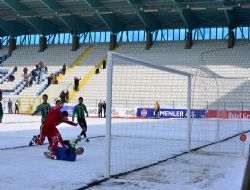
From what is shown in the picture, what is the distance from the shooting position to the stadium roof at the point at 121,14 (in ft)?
134

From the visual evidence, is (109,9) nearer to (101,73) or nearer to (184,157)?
(101,73)

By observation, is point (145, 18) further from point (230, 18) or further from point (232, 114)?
point (232, 114)

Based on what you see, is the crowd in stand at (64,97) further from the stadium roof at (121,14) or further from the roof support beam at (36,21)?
the roof support beam at (36,21)

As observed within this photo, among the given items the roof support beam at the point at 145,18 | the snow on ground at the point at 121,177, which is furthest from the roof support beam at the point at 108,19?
the snow on ground at the point at 121,177

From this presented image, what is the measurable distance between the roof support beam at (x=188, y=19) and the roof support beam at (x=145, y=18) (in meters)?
3.65

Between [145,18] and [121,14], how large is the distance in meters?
2.82

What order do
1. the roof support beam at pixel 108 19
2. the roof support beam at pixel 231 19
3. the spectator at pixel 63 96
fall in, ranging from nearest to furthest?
1. the spectator at pixel 63 96
2. the roof support beam at pixel 231 19
3. the roof support beam at pixel 108 19

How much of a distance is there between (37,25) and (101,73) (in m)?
11.5

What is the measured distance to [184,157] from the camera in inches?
448

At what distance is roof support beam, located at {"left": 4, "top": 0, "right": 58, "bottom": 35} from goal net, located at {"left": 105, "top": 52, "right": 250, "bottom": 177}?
15967 millimetres

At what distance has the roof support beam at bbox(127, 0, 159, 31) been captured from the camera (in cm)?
4133

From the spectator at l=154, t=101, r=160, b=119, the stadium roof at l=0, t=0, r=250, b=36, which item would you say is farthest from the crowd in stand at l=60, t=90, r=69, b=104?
the spectator at l=154, t=101, r=160, b=119

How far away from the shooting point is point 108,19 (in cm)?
4622

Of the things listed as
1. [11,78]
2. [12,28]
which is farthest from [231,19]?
[12,28]
